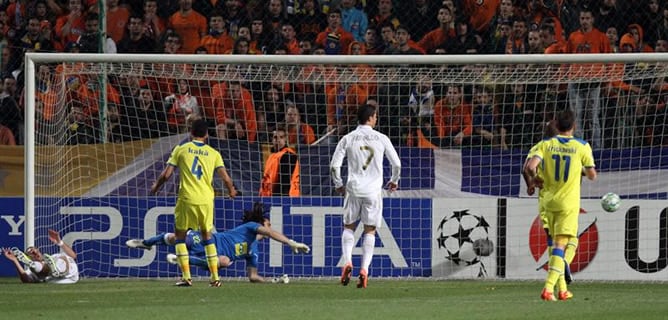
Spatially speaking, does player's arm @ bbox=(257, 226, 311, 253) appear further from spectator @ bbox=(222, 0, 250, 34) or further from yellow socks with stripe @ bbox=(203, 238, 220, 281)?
spectator @ bbox=(222, 0, 250, 34)

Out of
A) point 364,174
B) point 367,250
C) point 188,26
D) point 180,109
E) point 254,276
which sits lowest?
point 254,276

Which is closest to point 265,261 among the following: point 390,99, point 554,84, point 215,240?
point 215,240

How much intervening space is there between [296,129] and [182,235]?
373 cm

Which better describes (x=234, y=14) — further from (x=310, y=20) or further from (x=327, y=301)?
(x=327, y=301)

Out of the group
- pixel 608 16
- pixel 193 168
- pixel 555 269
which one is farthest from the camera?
pixel 608 16

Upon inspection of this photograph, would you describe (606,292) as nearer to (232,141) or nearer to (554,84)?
(554,84)

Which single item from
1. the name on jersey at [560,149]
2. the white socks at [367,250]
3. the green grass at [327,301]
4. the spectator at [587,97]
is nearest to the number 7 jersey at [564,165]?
the name on jersey at [560,149]

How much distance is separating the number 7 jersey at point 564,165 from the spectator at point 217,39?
28.1 ft

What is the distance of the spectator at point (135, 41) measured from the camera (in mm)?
20156

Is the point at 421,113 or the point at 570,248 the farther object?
the point at 421,113

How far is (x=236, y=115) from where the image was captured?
59.8ft

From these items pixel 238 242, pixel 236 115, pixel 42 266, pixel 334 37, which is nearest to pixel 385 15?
pixel 334 37

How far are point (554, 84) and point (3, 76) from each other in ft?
26.8

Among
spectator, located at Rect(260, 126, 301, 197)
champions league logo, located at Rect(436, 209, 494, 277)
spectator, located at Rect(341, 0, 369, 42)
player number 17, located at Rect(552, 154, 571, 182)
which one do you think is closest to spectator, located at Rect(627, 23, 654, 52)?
champions league logo, located at Rect(436, 209, 494, 277)
